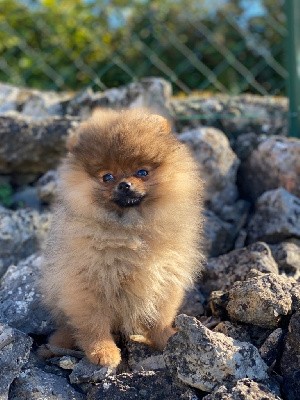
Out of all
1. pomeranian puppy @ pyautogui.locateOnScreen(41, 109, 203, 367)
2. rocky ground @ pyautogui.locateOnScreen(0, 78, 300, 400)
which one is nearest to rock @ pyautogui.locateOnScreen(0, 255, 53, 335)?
rocky ground @ pyautogui.locateOnScreen(0, 78, 300, 400)

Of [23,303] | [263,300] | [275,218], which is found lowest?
[23,303]

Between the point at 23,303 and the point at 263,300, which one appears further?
the point at 23,303

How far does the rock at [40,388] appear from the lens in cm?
283

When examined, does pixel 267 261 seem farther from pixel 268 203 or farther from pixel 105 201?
pixel 105 201

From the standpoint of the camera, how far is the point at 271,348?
294cm

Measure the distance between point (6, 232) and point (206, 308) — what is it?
4.41 ft

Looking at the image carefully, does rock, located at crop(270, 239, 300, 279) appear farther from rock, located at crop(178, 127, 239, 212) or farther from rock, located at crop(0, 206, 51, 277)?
rock, located at crop(0, 206, 51, 277)

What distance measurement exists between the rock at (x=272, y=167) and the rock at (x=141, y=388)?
83.0 inches

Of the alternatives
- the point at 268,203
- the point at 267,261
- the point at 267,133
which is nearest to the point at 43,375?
the point at 267,261

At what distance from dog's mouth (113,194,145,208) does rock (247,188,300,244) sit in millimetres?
1327

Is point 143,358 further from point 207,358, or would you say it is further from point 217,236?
point 217,236

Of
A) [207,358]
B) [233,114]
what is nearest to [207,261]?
[207,358]

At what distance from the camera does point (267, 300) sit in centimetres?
301

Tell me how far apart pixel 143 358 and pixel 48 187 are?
179 cm
